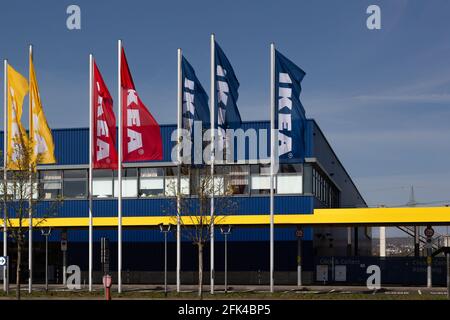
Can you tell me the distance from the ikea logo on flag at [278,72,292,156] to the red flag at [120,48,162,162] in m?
6.36

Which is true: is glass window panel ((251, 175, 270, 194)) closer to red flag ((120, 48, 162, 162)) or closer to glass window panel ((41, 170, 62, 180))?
red flag ((120, 48, 162, 162))

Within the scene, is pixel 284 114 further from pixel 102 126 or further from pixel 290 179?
pixel 290 179

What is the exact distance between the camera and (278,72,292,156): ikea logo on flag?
131ft

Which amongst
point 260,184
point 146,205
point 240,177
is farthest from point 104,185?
point 260,184

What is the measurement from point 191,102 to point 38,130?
8499 mm

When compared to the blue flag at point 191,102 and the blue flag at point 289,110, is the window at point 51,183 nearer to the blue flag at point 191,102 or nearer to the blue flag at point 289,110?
the blue flag at point 191,102

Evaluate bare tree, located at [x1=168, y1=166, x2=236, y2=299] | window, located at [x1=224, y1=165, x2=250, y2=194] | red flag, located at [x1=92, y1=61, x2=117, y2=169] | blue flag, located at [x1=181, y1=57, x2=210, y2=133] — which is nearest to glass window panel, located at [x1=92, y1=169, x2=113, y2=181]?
bare tree, located at [x1=168, y1=166, x2=236, y2=299]

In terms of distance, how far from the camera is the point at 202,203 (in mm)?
40781

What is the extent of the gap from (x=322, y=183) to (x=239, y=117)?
57.9ft

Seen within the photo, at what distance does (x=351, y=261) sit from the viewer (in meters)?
52.0

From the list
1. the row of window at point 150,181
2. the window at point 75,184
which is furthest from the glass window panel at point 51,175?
the window at point 75,184
